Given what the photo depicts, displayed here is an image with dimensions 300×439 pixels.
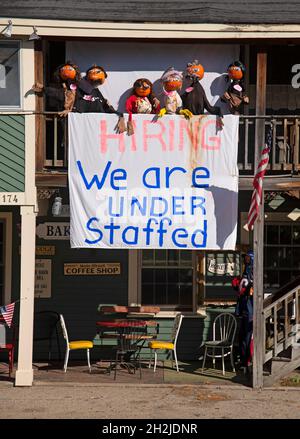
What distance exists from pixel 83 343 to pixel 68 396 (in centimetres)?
190

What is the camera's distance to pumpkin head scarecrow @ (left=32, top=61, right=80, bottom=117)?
14969 mm

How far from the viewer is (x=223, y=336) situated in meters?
17.0

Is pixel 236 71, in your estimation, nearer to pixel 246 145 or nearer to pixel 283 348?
pixel 246 145

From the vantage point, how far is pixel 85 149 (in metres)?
14.7

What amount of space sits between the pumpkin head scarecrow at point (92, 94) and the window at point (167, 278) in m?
3.54

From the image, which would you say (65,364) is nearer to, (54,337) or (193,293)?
(54,337)

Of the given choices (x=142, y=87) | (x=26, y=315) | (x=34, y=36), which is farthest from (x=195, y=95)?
(x=26, y=315)

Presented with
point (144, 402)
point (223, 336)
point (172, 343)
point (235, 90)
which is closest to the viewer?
point (144, 402)

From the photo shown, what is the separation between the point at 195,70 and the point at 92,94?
1719 mm

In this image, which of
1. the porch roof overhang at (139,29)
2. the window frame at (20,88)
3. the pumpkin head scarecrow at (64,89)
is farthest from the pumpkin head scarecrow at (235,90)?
the window frame at (20,88)

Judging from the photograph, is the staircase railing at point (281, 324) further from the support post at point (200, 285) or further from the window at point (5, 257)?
the window at point (5, 257)

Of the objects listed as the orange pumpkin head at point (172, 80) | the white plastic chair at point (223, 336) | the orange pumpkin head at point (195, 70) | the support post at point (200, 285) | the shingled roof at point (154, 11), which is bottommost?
the white plastic chair at point (223, 336)

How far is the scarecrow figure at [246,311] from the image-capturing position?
15.7 metres
